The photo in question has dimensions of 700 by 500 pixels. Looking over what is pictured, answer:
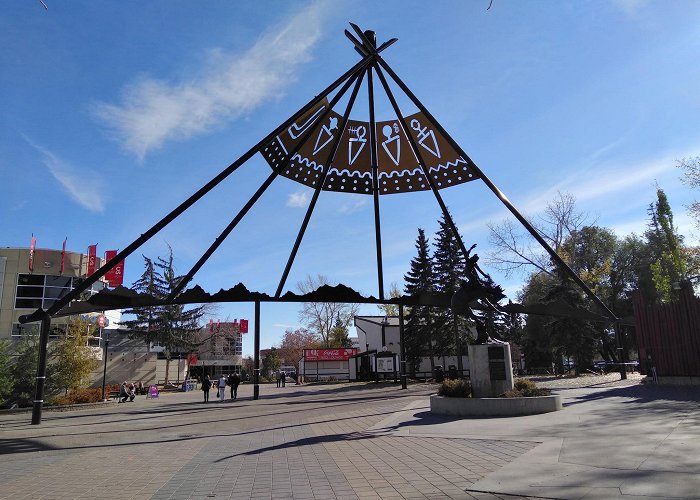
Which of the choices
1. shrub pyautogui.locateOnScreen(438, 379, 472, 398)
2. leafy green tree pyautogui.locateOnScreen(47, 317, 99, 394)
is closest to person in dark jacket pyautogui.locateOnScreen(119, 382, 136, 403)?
leafy green tree pyautogui.locateOnScreen(47, 317, 99, 394)

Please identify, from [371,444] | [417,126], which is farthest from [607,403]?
[417,126]

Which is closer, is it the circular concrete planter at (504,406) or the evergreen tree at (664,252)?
the circular concrete planter at (504,406)

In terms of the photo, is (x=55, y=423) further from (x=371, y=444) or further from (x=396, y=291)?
(x=396, y=291)

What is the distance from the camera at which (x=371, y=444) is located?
9.42 m

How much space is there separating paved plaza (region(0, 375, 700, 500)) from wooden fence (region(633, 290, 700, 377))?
216 inches

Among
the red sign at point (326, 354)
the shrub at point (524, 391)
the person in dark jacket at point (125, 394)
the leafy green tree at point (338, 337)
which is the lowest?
the person in dark jacket at point (125, 394)

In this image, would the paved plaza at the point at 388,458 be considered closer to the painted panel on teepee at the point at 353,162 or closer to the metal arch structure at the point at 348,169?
the metal arch structure at the point at 348,169

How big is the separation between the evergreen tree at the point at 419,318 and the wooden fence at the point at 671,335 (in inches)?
879

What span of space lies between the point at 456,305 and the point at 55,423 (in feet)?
44.6

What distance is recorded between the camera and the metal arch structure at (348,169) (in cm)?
1471

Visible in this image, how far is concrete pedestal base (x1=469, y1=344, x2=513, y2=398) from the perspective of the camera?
43.8 feet

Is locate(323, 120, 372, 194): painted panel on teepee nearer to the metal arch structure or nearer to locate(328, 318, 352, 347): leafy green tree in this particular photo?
the metal arch structure

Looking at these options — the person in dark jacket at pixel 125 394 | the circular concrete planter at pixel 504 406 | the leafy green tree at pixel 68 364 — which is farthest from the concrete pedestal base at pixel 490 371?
the person in dark jacket at pixel 125 394

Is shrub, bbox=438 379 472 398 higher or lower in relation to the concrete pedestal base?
lower
